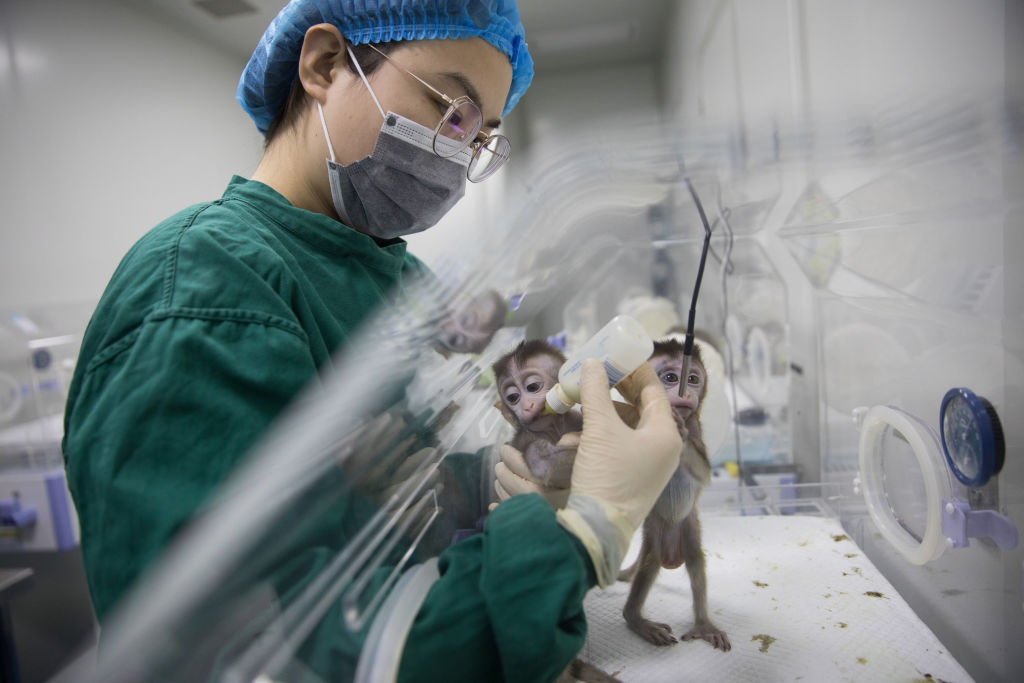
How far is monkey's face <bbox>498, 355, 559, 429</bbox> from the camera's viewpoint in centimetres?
78

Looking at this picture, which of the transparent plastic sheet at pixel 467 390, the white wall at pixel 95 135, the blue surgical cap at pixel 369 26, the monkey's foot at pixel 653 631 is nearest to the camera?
the transparent plastic sheet at pixel 467 390

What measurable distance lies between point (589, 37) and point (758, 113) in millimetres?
497

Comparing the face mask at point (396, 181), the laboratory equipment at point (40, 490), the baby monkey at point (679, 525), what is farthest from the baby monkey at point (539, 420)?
the laboratory equipment at point (40, 490)

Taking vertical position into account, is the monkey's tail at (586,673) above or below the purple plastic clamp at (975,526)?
below

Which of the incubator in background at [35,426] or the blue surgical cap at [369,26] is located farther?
the incubator in background at [35,426]

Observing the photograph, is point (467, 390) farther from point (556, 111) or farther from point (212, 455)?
point (556, 111)

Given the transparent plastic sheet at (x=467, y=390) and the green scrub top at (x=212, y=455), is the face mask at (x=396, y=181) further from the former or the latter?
the green scrub top at (x=212, y=455)

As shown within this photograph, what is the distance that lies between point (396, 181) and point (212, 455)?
0.57 meters

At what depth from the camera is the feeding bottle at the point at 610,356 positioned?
690 mm

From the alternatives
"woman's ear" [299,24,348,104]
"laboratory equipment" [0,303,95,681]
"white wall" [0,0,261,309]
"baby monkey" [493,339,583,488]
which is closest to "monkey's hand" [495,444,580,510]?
"baby monkey" [493,339,583,488]

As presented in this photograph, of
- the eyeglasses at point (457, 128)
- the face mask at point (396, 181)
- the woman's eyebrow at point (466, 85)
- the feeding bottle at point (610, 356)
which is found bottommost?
the feeding bottle at point (610, 356)

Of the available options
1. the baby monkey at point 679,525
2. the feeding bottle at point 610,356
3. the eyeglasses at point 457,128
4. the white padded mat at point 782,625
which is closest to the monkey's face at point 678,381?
the baby monkey at point 679,525

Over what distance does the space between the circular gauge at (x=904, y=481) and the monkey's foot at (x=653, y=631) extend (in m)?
0.41

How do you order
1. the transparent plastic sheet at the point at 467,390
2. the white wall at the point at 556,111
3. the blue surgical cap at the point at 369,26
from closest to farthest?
1. the transparent plastic sheet at the point at 467,390
2. the blue surgical cap at the point at 369,26
3. the white wall at the point at 556,111
